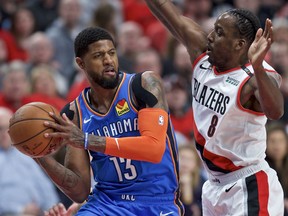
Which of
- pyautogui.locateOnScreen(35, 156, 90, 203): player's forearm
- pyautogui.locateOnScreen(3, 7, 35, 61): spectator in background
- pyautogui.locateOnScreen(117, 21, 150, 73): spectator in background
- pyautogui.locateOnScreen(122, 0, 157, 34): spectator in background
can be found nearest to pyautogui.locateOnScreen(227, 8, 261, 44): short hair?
pyautogui.locateOnScreen(35, 156, 90, 203): player's forearm

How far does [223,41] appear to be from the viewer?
6.93 m

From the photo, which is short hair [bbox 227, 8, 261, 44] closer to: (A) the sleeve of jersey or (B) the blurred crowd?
(A) the sleeve of jersey

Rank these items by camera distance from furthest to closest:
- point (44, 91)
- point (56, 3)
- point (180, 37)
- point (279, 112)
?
point (56, 3), point (44, 91), point (180, 37), point (279, 112)

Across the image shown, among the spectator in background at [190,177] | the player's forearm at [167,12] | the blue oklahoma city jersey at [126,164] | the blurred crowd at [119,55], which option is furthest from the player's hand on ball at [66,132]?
the spectator in background at [190,177]

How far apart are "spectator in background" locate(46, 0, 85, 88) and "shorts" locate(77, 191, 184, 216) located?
6.44 metres

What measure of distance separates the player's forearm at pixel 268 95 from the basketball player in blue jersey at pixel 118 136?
2.61 feet

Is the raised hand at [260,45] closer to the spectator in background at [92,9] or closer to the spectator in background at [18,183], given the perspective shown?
the spectator in background at [18,183]

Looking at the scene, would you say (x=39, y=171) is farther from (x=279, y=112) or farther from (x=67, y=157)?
(x=279, y=112)

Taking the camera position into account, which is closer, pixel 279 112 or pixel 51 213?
pixel 279 112

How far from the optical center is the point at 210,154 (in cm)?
706

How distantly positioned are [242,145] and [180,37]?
124 centimetres

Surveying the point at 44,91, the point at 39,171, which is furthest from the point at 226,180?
the point at 44,91

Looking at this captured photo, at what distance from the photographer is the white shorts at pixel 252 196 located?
690 centimetres

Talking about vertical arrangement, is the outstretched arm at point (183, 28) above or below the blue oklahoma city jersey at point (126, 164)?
above
